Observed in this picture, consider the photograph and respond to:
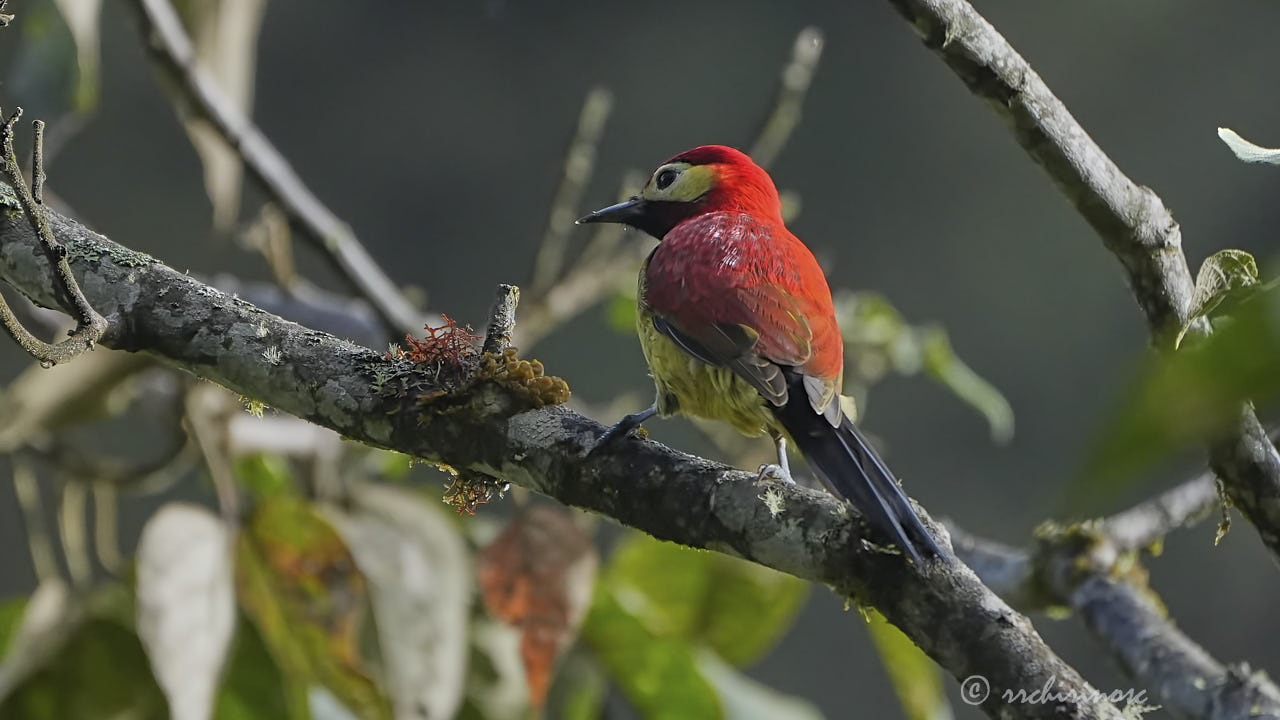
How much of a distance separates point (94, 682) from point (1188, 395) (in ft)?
8.18

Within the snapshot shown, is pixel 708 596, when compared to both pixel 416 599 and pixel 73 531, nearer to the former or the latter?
pixel 416 599

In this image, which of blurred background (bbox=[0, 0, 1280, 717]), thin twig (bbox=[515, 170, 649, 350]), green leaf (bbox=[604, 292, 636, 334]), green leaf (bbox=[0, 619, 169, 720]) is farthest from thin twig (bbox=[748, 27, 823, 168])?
blurred background (bbox=[0, 0, 1280, 717])

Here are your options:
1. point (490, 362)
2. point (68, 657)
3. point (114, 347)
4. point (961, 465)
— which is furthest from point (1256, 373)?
point (961, 465)

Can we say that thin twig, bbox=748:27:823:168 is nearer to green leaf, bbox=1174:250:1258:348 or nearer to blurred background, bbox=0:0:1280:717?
green leaf, bbox=1174:250:1258:348

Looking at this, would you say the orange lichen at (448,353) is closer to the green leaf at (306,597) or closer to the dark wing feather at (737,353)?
the dark wing feather at (737,353)

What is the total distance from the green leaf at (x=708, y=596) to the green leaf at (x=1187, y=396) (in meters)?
2.49

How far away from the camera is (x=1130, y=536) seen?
210cm

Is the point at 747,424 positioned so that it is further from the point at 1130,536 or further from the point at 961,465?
the point at 961,465

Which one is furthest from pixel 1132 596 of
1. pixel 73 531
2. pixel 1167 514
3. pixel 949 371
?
pixel 73 531

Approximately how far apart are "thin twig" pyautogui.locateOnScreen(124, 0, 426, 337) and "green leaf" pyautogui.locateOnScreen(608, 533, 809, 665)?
0.76 m

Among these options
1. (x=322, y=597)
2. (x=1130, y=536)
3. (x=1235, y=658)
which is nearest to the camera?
(x=1130, y=536)

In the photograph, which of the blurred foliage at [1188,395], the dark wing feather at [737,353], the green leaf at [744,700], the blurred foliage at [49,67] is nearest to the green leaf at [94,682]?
the blurred foliage at [49,67]

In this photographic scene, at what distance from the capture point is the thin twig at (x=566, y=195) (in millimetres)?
2418

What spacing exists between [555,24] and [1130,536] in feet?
16.9
